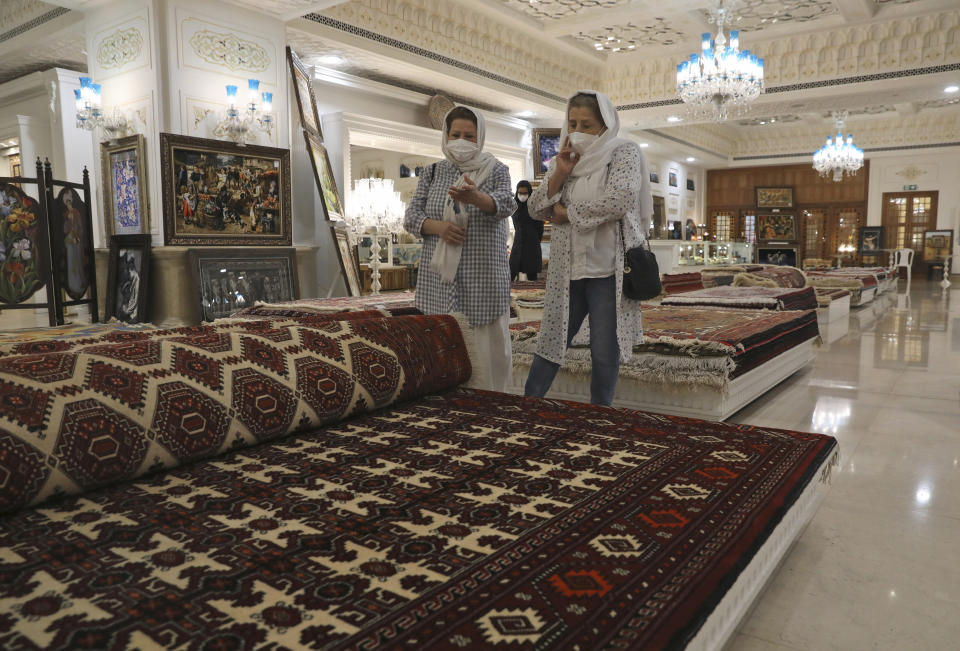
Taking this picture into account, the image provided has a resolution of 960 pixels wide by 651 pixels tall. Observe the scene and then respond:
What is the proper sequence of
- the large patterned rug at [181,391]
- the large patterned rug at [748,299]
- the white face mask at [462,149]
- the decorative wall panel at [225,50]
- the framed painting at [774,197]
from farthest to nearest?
the framed painting at [774,197] < the decorative wall panel at [225,50] < the large patterned rug at [748,299] < the white face mask at [462,149] < the large patterned rug at [181,391]

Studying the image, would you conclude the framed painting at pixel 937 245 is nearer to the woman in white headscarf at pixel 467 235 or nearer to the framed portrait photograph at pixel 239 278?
the framed portrait photograph at pixel 239 278

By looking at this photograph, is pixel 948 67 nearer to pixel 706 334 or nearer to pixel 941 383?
pixel 941 383

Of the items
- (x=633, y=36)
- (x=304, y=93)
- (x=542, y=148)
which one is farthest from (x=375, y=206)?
(x=633, y=36)

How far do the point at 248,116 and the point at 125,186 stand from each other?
49.6 inches

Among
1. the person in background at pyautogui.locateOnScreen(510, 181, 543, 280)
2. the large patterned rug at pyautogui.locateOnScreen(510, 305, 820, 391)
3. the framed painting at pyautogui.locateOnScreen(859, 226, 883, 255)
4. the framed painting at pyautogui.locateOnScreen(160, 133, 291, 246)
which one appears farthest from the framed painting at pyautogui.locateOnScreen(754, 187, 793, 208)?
the person in background at pyautogui.locateOnScreen(510, 181, 543, 280)

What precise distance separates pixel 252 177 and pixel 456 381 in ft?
15.7

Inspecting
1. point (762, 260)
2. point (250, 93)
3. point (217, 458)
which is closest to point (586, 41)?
point (250, 93)

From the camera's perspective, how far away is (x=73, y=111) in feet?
26.0

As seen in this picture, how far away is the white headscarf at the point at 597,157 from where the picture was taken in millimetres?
2508

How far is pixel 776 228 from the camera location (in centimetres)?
1848

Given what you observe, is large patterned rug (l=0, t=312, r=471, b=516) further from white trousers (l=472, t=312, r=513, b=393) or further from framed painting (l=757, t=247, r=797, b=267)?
framed painting (l=757, t=247, r=797, b=267)

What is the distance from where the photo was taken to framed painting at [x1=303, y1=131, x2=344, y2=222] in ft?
21.9

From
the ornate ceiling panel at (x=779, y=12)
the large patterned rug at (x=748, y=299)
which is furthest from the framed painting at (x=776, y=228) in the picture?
the large patterned rug at (x=748, y=299)

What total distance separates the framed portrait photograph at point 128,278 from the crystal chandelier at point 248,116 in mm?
1198
